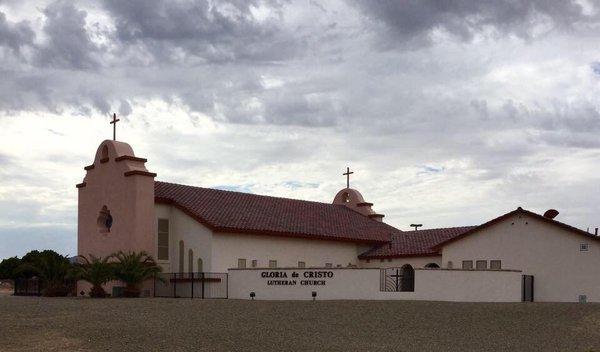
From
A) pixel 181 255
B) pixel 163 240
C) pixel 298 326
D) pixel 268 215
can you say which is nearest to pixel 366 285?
pixel 181 255

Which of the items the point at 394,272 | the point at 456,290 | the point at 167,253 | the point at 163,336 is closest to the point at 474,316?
the point at 456,290

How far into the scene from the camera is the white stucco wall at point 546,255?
3641 cm

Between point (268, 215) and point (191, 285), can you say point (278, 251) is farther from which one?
point (191, 285)

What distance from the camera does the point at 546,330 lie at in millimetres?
24812

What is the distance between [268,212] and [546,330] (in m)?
24.1

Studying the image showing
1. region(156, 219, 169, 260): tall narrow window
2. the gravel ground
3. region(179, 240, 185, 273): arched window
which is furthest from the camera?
region(156, 219, 169, 260): tall narrow window

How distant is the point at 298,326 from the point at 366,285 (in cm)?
1245

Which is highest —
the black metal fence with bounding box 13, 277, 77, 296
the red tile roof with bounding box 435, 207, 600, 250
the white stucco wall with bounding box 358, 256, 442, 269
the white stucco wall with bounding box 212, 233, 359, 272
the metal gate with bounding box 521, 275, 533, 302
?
the red tile roof with bounding box 435, 207, 600, 250

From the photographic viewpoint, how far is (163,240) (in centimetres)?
4247

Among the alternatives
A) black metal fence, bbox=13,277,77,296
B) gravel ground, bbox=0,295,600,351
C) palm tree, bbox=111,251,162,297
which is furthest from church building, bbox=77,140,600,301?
gravel ground, bbox=0,295,600,351

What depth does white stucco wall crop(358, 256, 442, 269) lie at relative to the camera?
44.7 metres

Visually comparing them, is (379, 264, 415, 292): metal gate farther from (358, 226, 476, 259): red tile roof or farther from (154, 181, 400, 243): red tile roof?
(154, 181, 400, 243): red tile roof

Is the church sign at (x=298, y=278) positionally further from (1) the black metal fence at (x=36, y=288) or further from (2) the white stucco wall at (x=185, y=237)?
(1) the black metal fence at (x=36, y=288)

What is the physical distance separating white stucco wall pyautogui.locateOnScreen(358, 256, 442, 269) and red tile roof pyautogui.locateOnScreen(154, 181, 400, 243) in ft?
4.71
